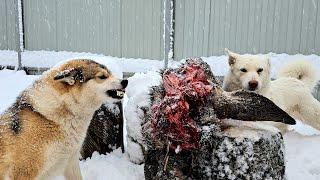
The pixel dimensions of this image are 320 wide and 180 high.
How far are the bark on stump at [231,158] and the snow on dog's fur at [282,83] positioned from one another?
172 cm

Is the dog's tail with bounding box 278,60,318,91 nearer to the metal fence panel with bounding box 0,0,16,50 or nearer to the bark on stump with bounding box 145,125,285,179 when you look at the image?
the bark on stump with bounding box 145,125,285,179

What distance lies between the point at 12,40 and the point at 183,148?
813 centimetres

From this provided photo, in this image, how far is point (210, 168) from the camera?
337 cm

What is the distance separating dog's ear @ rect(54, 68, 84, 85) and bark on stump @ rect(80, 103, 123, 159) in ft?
4.17

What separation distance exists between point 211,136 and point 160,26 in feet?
19.5

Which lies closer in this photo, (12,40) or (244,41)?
(244,41)

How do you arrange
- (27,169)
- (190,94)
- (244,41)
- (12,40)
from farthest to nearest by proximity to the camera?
(12,40) < (244,41) < (190,94) < (27,169)

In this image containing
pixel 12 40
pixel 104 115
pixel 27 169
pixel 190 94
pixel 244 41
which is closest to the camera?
pixel 27 169

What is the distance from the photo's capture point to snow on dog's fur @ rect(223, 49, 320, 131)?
5207mm

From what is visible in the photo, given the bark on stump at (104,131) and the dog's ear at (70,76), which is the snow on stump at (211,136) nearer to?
the dog's ear at (70,76)

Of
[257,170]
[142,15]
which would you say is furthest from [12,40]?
[257,170]

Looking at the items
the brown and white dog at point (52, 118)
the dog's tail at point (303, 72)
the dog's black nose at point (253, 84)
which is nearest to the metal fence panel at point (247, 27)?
the dog's tail at point (303, 72)

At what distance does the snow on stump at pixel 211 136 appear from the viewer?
10.9ft

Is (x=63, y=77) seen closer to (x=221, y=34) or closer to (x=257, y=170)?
(x=257, y=170)
